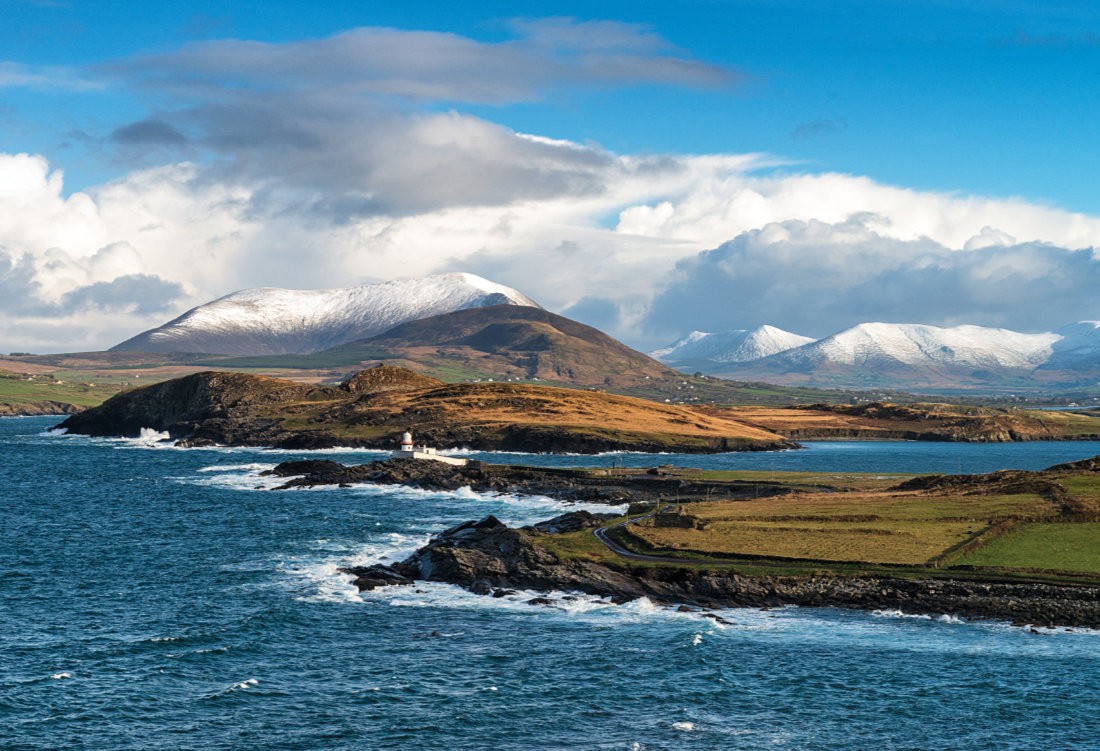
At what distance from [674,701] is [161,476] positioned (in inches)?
5505

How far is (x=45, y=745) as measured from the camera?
50.3m

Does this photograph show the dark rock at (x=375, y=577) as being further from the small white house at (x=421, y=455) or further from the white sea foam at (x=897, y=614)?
the small white house at (x=421, y=455)

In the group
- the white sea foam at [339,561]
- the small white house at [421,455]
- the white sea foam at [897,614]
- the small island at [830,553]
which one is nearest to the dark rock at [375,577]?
the small island at [830,553]

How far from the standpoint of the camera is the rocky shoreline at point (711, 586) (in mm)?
71312

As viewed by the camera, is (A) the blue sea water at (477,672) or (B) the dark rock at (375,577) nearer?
(A) the blue sea water at (477,672)

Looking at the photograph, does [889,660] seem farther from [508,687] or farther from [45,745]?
[45,745]

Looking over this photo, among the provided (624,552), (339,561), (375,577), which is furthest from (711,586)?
(339,561)

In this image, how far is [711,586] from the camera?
254 ft

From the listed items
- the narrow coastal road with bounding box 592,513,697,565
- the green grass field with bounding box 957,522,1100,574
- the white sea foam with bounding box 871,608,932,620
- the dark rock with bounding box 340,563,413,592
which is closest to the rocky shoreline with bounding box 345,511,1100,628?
the dark rock with bounding box 340,563,413,592

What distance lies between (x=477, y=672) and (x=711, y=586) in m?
22.7

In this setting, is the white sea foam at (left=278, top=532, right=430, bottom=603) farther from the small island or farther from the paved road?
the paved road

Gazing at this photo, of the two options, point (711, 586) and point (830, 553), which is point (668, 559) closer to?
point (711, 586)

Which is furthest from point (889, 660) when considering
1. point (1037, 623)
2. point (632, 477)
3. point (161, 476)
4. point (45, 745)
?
point (161, 476)

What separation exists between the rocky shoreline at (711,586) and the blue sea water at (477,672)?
83.1 inches
